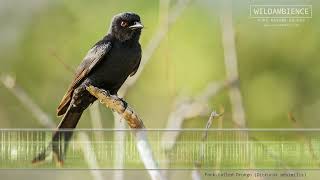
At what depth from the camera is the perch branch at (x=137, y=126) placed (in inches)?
112

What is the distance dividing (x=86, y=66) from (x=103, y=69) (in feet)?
0.36

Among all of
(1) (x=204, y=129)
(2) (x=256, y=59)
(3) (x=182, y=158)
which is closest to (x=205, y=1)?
(2) (x=256, y=59)

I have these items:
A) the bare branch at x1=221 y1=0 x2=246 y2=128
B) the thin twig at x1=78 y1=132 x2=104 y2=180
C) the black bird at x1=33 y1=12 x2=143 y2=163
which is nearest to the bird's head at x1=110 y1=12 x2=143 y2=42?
the black bird at x1=33 y1=12 x2=143 y2=163

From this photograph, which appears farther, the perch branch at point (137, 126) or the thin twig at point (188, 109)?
the thin twig at point (188, 109)

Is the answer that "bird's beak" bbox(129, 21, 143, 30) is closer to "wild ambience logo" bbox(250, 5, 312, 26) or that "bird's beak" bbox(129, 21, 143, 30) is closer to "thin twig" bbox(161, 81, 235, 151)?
"thin twig" bbox(161, 81, 235, 151)

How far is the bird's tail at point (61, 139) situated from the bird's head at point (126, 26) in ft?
1.75

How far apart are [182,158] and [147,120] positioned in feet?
1.01

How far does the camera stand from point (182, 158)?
9.82 ft

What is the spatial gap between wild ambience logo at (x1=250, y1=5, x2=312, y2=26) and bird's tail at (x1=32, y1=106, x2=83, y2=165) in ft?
4.11

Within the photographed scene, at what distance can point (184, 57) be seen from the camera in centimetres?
296

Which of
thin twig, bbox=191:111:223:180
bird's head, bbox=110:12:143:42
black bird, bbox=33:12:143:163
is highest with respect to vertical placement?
bird's head, bbox=110:12:143:42

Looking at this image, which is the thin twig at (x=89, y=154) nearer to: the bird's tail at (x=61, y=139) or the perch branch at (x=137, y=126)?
the bird's tail at (x=61, y=139)

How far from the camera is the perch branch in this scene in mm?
2846

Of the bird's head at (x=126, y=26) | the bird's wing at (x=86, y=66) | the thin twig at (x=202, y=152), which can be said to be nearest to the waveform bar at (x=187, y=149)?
the thin twig at (x=202, y=152)
